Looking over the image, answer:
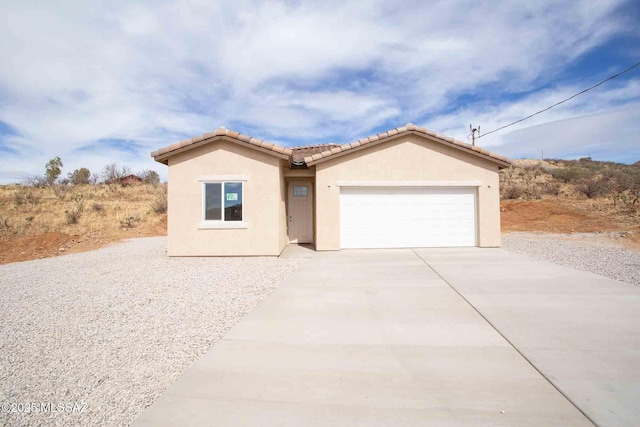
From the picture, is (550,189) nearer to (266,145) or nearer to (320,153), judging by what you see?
(320,153)

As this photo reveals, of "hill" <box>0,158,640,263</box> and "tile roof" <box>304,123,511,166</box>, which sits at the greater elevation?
"tile roof" <box>304,123,511,166</box>

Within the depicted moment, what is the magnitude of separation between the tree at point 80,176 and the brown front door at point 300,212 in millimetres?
34230

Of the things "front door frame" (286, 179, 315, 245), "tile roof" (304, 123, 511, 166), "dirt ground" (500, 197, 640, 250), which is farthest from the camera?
"dirt ground" (500, 197, 640, 250)

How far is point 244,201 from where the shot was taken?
411 inches

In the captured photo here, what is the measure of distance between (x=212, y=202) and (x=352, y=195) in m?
4.86

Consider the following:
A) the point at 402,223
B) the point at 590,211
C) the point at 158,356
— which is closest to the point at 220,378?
the point at 158,356

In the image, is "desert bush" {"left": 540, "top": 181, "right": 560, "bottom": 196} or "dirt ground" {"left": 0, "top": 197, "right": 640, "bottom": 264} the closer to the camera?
"dirt ground" {"left": 0, "top": 197, "right": 640, "bottom": 264}

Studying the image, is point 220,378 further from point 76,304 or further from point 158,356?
point 76,304

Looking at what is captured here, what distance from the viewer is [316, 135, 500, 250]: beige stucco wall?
1096 centimetres

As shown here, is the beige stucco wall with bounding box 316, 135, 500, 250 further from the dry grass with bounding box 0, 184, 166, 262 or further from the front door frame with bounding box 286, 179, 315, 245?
the dry grass with bounding box 0, 184, 166, 262

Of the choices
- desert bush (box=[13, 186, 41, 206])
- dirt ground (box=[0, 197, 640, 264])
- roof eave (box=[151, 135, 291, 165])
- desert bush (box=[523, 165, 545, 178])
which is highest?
desert bush (box=[523, 165, 545, 178])

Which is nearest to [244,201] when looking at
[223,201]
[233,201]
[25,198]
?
[233,201]

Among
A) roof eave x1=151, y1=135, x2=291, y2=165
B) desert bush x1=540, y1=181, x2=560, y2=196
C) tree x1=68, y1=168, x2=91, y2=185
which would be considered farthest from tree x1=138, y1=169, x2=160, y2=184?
desert bush x1=540, y1=181, x2=560, y2=196

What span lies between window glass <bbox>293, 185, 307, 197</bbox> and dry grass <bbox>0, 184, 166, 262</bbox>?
33.7 feet
